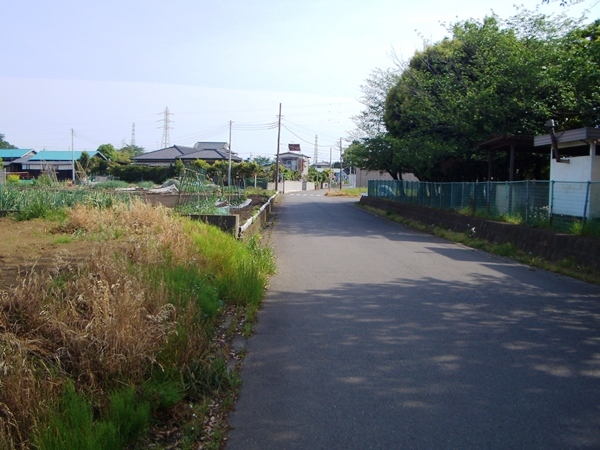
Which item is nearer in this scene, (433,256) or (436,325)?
Answer: (436,325)

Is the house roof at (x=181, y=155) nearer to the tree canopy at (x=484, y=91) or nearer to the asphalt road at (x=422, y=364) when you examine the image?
the tree canopy at (x=484, y=91)

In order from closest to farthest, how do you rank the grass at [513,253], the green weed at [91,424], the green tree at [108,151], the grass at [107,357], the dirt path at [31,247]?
the green weed at [91,424] → the grass at [107,357] → the dirt path at [31,247] → the grass at [513,253] → the green tree at [108,151]

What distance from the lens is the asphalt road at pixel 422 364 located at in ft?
15.8

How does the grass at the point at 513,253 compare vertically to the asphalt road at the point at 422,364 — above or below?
above

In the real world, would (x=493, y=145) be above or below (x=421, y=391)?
above

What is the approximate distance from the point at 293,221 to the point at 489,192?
9696 millimetres

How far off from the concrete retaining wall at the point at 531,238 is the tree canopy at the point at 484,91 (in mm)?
3949

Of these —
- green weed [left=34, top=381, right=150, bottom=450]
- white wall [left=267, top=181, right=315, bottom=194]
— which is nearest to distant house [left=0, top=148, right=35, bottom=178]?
white wall [left=267, top=181, right=315, bottom=194]

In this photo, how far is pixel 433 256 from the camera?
15.6 meters

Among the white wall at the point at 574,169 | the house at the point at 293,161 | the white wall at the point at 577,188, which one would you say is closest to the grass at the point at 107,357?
the white wall at the point at 577,188

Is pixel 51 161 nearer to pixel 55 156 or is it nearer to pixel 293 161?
pixel 55 156

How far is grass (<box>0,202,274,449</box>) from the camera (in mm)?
4465

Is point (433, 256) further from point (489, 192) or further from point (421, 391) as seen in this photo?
point (421, 391)

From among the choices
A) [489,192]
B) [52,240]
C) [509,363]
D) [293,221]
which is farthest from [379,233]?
[509,363]
